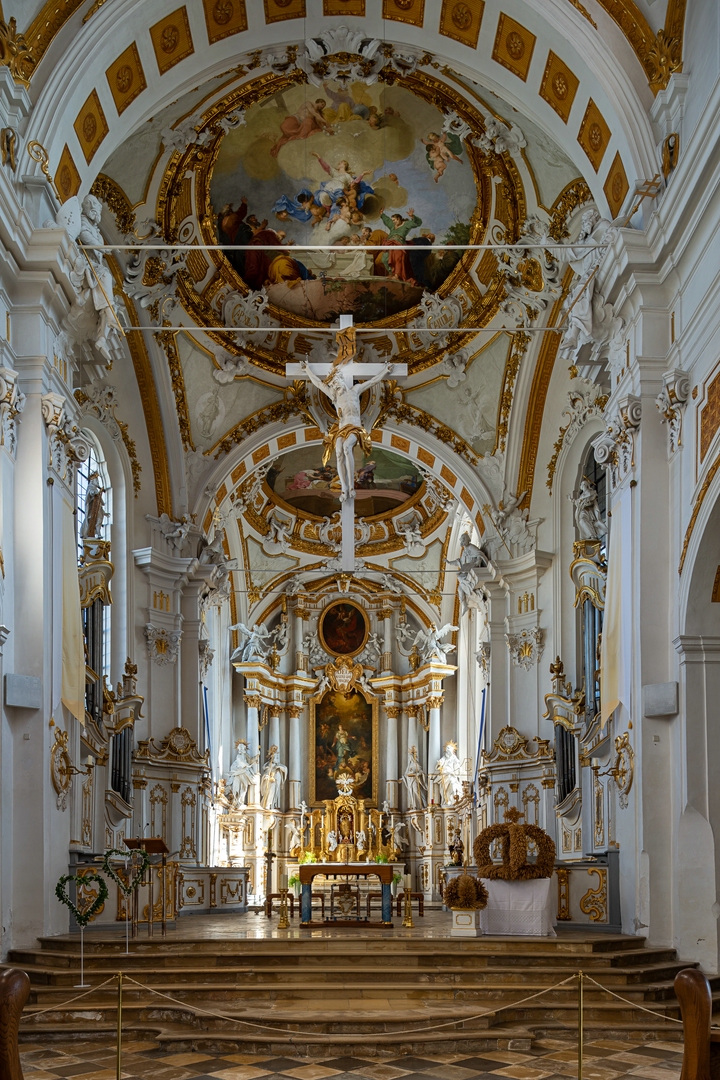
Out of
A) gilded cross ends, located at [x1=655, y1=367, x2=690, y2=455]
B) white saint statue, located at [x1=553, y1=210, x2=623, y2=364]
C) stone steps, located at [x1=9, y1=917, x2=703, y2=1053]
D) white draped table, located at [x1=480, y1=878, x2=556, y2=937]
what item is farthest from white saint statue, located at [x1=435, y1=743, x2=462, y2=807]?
A: gilded cross ends, located at [x1=655, y1=367, x2=690, y2=455]

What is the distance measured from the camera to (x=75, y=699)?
14547mm

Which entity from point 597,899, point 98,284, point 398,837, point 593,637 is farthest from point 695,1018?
point 398,837

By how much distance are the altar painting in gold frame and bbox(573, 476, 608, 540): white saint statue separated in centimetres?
1468

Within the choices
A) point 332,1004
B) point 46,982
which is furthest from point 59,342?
point 332,1004

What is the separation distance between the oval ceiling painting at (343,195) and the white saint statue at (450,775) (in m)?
12.4

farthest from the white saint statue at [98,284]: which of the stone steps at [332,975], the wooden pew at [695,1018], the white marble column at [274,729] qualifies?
the white marble column at [274,729]

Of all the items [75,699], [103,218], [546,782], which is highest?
[103,218]

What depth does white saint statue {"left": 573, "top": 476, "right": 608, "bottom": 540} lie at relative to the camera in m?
19.5

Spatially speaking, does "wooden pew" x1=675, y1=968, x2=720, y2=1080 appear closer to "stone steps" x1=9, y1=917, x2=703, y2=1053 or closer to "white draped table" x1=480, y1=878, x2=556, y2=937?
"stone steps" x1=9, y1=917, x2=703, y2=1053

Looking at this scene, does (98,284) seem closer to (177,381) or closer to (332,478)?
(177,381)

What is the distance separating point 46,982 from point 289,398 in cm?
1392

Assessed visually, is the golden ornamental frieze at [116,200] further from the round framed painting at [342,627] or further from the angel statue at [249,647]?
the round framed painting at [342,627]

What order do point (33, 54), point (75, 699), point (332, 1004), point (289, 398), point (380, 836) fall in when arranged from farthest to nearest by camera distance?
point (380, 836) < point (289, 398) < point (75, 699) < point (33, 54) < point (332, 1004)

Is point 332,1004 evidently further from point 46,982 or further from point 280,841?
point 280,841
